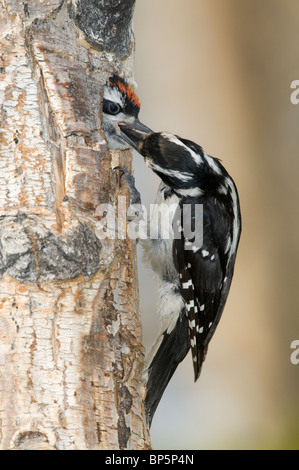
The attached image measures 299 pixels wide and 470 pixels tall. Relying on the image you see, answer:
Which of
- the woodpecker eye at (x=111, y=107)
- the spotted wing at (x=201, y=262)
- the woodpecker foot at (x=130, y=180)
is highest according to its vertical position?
the woodpecker eye at (x=111, y=107)

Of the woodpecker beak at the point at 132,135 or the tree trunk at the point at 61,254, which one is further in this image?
the woodpecker beak at the point at 132,135

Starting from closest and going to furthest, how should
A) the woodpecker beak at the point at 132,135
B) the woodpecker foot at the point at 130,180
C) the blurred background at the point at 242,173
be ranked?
the woodpecker foot at the point at 130,180, the woodpecker beak at the point at 132,135, the blurred background at the point at 242,173

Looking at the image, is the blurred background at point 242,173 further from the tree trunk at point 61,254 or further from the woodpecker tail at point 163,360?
the tree trunk at point 61,254

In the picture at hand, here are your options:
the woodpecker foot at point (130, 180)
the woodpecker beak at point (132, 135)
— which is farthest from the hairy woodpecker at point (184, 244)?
the woodpecker foot at point (130, 180)

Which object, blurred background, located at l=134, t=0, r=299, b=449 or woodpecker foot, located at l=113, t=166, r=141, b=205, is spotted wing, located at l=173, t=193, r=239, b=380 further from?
blurred background, located at l=134, t=0, r=299, b=449

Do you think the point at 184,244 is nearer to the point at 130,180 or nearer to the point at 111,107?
the point at 130,180

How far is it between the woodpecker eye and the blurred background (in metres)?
1.77

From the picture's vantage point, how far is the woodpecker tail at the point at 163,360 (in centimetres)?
231

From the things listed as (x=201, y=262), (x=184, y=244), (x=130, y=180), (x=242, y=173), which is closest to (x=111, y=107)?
(x=130, y=180)

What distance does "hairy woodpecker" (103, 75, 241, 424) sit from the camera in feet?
7.66

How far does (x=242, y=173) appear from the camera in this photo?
4.29m

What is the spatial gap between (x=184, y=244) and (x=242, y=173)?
6.35 ft

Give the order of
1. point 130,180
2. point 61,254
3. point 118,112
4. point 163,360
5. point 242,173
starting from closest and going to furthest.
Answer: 1. point 61,254
2. point 130,180
3. point 118,112
4. point 163,360
5. point 242,173
